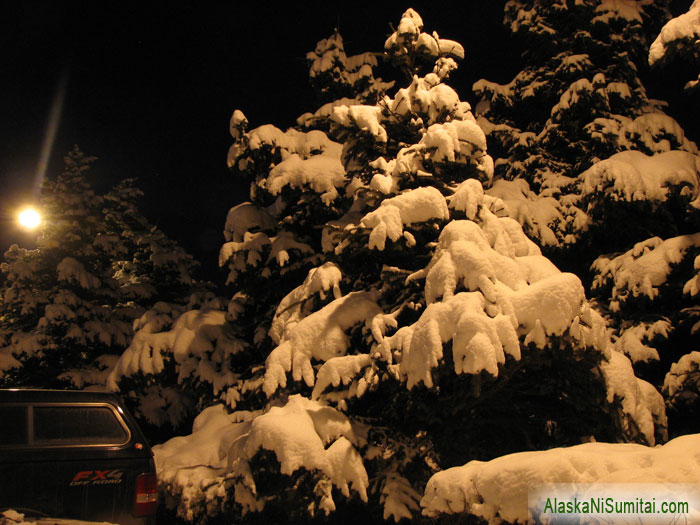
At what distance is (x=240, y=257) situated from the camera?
9.07m

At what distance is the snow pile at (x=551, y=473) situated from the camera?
→ 9.36ft

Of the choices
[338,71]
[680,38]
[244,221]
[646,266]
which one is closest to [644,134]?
[646,266]

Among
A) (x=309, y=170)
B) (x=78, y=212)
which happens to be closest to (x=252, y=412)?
(x=309, y=170)

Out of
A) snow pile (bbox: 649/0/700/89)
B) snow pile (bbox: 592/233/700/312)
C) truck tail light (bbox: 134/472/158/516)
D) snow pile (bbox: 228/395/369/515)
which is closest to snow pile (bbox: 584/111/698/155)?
snow pile (bbox: 592/233/700/312)

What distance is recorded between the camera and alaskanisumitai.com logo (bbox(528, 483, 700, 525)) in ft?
8.49

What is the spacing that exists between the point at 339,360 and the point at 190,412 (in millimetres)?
7004

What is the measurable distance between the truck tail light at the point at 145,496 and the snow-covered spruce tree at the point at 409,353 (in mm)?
919

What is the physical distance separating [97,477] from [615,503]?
4347mm

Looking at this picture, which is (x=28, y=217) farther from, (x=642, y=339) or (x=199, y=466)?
(x=642, y=339)

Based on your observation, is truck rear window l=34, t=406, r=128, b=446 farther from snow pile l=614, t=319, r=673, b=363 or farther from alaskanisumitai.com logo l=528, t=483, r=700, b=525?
snow pile l=614, t=319, r=673, b=363

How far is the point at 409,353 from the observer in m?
5.02

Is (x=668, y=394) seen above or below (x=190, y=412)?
below

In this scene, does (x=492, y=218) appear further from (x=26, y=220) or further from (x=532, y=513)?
(x=26, y=220)

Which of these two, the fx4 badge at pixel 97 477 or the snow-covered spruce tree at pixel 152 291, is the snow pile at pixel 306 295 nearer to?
the fx4 badge at pixel 97 477
